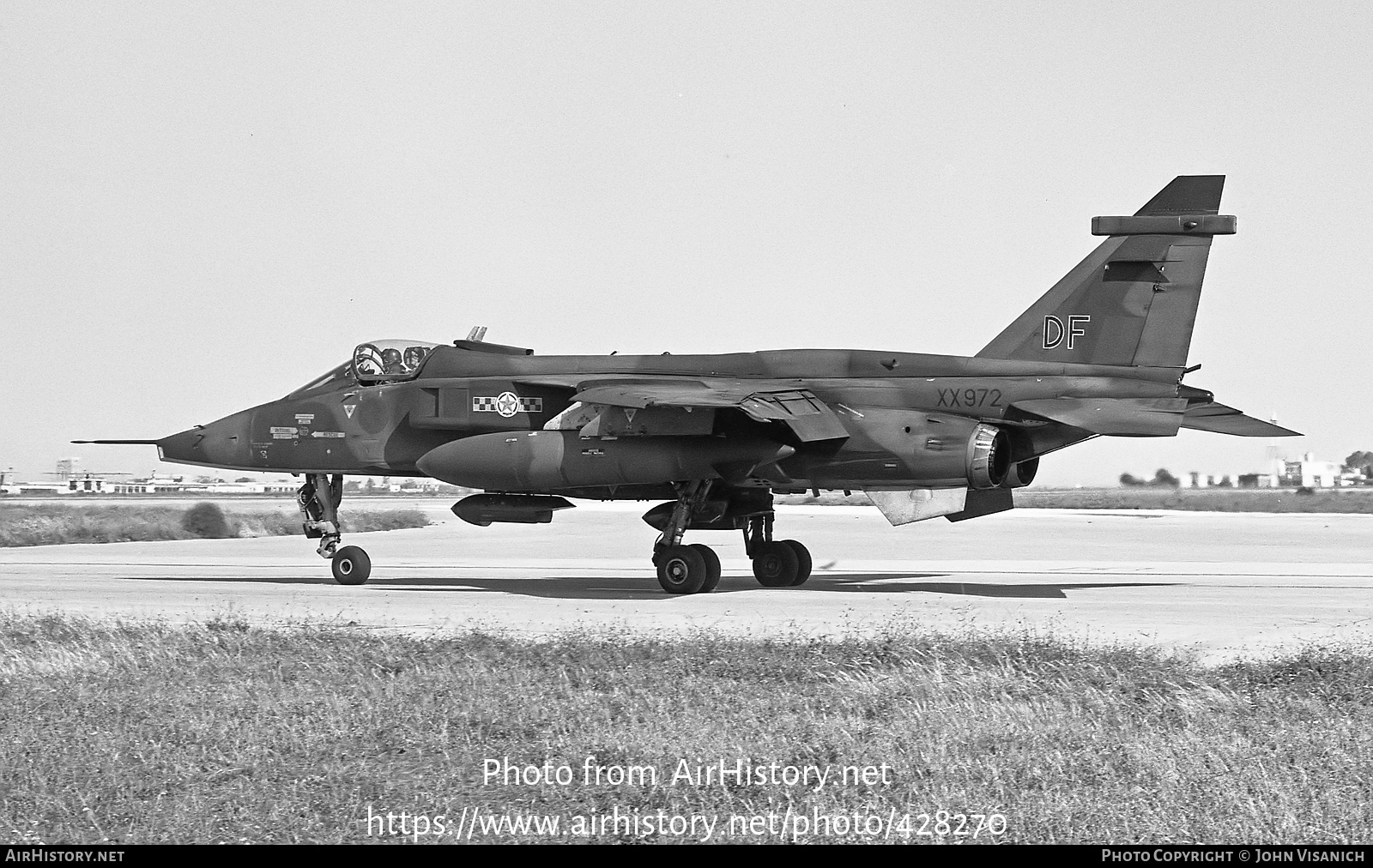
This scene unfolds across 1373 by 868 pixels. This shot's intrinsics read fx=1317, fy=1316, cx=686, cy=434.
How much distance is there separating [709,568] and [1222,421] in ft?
22.4

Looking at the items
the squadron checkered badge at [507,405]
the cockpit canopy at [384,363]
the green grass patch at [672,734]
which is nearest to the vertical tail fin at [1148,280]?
the green grass patch at [672,734]

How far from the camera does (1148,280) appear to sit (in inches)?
650

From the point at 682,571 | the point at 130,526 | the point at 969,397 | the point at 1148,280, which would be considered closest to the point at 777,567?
the point at 682,571

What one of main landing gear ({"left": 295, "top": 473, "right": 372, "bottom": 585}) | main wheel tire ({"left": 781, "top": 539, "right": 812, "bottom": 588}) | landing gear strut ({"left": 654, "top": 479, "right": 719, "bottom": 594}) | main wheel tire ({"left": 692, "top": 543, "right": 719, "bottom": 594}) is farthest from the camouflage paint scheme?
main landing gear ({"left": 295, "top": 473, "right": 372, "bottom": 585})

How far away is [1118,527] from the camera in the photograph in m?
38.8

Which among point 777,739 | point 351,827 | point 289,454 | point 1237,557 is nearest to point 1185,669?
point 777,739

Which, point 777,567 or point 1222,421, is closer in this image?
point 1222,421

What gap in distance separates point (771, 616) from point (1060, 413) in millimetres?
4801

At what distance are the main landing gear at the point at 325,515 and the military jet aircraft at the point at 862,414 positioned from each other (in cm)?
205

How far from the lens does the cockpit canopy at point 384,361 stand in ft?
63.1

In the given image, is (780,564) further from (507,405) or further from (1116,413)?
(1116,413)

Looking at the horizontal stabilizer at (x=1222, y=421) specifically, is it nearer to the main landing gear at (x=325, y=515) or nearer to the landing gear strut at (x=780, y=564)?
the landing gear strut at (x=780, y=564)

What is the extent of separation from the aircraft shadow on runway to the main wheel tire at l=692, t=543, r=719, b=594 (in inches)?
10.9

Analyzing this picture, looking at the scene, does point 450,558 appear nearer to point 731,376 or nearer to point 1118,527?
point 731,376
